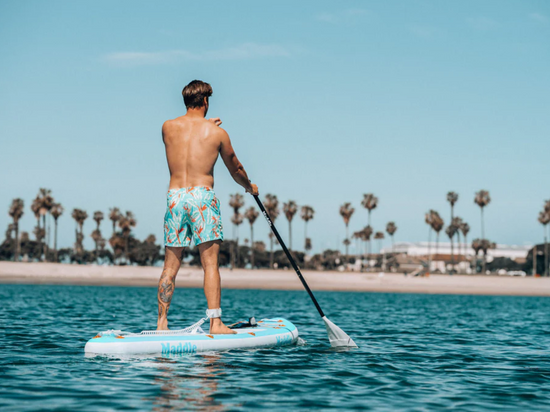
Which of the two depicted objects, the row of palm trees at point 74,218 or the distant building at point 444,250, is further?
the distant building at point 444,250

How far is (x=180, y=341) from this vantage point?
8922mm

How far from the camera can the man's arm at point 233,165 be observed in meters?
9.24

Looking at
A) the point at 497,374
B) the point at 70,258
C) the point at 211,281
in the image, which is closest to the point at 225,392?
the point at 211,281

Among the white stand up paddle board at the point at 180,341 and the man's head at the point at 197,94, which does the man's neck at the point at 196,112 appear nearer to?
the man's head at the point at 197,94

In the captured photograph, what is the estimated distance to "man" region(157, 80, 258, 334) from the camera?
9.05m

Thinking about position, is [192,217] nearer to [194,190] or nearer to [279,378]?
[194,190]

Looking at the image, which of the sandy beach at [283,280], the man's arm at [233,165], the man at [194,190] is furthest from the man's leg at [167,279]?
the sandy beach at [283,280]

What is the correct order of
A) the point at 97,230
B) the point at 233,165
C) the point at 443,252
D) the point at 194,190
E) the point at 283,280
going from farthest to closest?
1. the point at 443,252
2. the point at 97,230
3. the point at 283,280
4. the point at 233,165
5. the point at 194,190

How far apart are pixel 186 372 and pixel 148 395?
1308 millimetres

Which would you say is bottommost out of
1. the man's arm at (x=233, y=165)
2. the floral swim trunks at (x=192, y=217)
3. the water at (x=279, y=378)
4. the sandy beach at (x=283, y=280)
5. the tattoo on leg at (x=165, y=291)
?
the sandy beach at (x=283, y=280)

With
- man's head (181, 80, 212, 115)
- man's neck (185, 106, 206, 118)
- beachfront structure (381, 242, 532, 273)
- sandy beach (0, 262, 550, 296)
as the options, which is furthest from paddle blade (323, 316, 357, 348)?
beachfront structure (381, 242, 532, 273)

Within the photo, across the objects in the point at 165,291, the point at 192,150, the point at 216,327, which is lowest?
the point at 216,327

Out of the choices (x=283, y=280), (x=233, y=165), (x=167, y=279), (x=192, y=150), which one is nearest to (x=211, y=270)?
(x=167, y=279)

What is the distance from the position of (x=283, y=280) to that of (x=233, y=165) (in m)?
79.5
